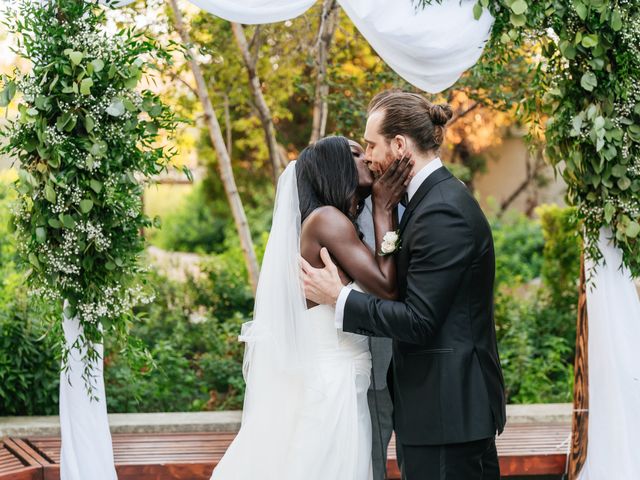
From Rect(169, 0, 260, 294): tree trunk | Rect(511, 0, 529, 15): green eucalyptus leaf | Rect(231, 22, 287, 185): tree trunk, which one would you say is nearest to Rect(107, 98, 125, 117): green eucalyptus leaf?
Rect(511, 0, 529, 15): green eucalyptus leaf

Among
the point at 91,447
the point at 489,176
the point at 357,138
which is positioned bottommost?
the point at 91,447

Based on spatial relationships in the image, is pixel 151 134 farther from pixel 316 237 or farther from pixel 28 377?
pixel 28 377

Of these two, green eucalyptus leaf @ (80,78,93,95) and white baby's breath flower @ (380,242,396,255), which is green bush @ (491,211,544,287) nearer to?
white baby's breath flower @ (380,242,396,255)

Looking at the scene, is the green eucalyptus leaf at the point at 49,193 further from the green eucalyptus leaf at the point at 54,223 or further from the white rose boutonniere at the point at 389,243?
the white rose boutonniere at the point at 389,243

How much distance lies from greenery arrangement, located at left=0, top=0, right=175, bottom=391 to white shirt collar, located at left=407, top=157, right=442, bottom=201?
44.6 inches

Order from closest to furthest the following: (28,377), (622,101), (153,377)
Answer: (622,101) → (28,377) → (153,377)

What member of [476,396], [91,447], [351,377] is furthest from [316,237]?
[91,447]

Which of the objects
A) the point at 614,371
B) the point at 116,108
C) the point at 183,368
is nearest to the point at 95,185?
the point at 116,108

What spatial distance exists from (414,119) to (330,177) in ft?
1.35

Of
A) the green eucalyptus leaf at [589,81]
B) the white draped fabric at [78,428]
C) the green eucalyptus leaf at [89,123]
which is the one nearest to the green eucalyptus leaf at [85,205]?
the green eucalyptus leaf at [89,123]

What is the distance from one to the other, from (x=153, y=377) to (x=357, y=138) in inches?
89.1

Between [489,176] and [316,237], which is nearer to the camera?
[316,237]

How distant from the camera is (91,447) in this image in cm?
362

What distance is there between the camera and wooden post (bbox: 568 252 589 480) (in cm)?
385
